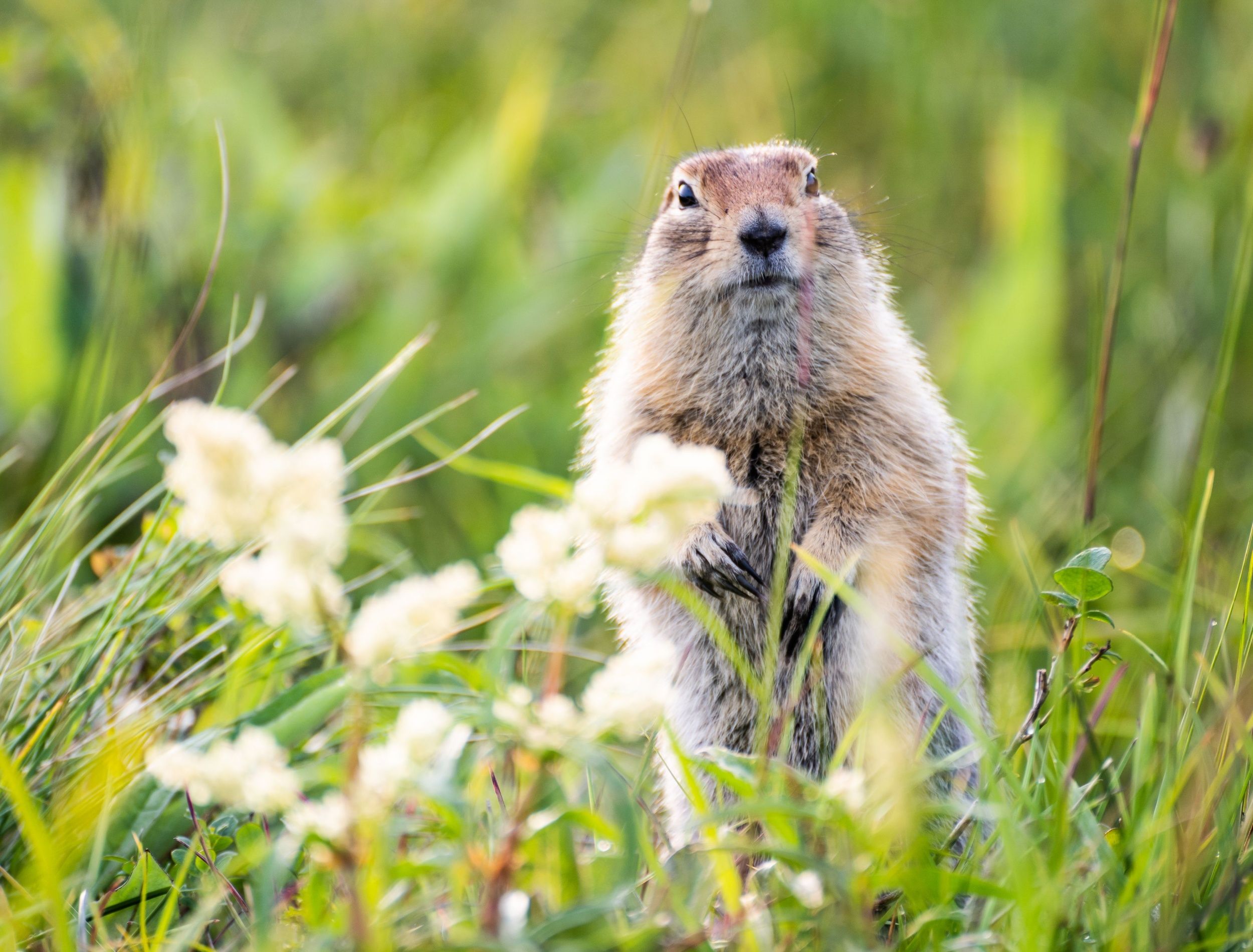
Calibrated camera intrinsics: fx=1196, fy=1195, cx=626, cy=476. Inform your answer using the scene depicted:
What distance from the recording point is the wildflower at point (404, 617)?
1.55 meters

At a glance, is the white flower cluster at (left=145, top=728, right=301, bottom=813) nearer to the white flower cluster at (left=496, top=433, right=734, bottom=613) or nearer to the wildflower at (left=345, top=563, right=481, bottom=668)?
the wildflower at (left=345, top=563, right=481, bottom=668)

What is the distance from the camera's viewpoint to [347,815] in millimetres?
1572

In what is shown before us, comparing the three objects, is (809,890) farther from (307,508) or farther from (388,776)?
(307,508)

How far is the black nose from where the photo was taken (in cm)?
369

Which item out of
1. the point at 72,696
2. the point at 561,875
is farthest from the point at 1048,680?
the point at 72,696

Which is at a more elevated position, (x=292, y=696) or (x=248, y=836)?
(x=292, y=696)

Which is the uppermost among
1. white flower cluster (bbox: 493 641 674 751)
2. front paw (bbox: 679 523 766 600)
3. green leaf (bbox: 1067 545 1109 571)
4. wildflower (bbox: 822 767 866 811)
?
white flower cluster (bbox: 493 641 674 751)

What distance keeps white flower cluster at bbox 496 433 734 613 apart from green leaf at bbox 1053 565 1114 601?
1098mm

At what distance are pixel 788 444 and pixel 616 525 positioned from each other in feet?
6.57

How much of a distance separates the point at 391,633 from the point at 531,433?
15.4 feet

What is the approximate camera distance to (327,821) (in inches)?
62.3

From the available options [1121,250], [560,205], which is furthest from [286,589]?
[560,205]

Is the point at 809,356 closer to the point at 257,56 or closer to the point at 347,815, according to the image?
the point at 347,815

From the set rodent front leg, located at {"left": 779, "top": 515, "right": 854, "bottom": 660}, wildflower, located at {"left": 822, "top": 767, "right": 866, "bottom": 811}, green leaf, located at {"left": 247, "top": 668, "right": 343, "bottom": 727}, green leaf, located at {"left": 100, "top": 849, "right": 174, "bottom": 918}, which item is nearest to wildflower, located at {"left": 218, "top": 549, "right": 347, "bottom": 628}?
wildflower, located at {"left": 822, "top": 767, "right": 866, "bottom": 811}
